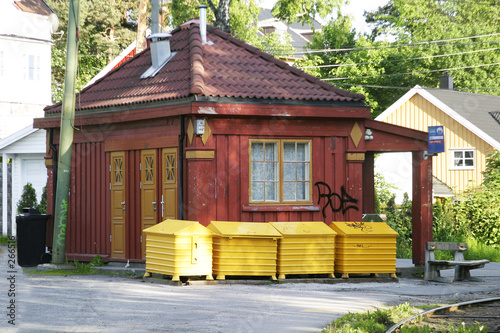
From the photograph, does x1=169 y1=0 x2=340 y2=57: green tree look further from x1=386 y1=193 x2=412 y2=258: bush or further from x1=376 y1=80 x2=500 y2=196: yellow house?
x1=386 y1=193 x2=412 y2=258: bush

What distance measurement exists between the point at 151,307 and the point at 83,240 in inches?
280

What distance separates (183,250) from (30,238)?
4.71 m

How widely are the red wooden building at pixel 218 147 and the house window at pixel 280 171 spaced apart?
2 cm

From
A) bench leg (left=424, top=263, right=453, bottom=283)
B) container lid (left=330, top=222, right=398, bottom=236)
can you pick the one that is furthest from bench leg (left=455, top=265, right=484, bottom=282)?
container lid (left=330, top=222, right=398, bottom=236)

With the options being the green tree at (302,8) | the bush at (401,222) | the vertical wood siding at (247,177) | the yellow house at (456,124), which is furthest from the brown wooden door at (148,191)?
the yellow house at (456,124)

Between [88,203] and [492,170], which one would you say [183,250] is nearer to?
[88,203]

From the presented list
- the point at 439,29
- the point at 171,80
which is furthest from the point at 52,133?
the point at 439,29

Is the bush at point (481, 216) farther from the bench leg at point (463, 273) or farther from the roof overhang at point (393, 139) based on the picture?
the roof overhang at point (393, 139)

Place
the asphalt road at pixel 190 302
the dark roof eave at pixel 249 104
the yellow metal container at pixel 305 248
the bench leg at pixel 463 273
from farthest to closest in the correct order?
the bench leg at pixel 463 273
the dark roof eave at pixel 249 104
the yellow metal container at pixel 305 248
the asphalt road at pixel 190 302

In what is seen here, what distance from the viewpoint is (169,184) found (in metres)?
15.5

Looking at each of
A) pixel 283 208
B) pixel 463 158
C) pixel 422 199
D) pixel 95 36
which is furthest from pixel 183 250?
pixel 95 36

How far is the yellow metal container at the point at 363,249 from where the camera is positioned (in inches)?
573

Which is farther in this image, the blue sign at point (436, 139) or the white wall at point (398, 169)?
the white wall at point (398, 169)

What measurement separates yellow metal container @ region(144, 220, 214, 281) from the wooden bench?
15.1 feet
